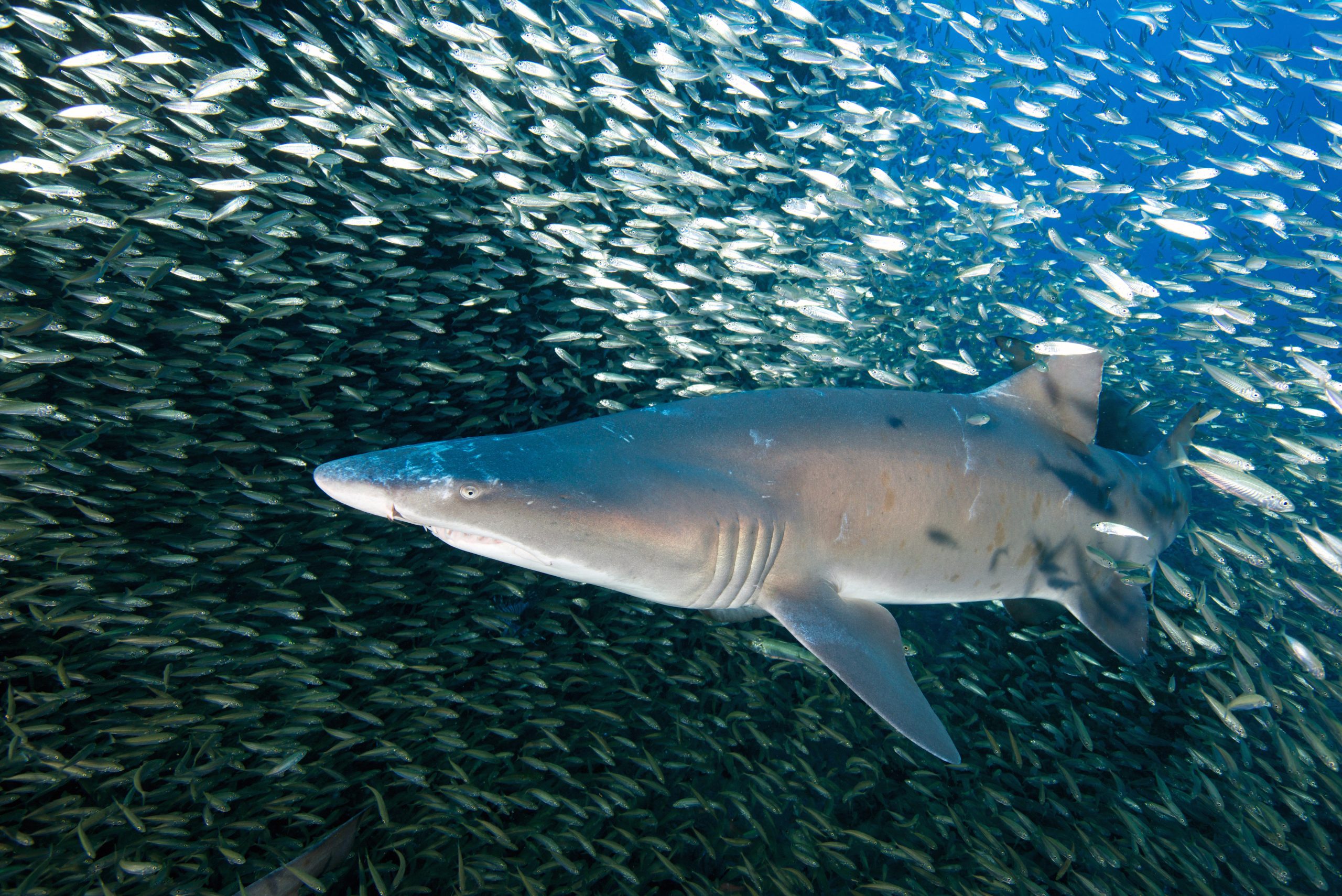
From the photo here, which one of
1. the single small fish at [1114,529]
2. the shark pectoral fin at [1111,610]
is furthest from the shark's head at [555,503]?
the shark pectoral fin at [1111,610]

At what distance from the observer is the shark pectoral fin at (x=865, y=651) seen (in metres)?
2.19

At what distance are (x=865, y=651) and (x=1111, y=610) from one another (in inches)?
93.5

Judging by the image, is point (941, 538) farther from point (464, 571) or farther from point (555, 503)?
point (464, 571)

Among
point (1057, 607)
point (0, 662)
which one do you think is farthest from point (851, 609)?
point (0, 662)

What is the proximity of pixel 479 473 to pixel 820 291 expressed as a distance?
194 inches

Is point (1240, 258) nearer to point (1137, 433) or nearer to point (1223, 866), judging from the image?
point (1137, 433)

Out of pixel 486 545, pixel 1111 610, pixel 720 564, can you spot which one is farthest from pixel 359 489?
pixel 1111 610

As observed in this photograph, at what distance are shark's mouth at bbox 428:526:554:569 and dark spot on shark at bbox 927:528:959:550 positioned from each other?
1962 millimetres

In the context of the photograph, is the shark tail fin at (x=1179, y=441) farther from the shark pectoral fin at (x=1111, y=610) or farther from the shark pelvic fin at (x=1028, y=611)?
the shark pelvic fin at (x=1028, y=611)

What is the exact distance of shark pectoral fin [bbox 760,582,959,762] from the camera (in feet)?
7.19

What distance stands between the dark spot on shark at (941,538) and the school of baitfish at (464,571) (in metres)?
1.34

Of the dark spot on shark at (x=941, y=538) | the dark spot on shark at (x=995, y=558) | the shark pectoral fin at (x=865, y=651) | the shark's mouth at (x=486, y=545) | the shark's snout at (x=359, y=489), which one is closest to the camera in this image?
the shark's snout at (x=359, y=489)

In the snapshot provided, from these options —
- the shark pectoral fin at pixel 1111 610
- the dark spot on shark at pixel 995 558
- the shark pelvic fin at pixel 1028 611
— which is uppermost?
the dark spot on shark at pixel 995 558

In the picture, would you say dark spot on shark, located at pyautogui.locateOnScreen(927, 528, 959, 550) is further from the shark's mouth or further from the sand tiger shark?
the shark's mouth
